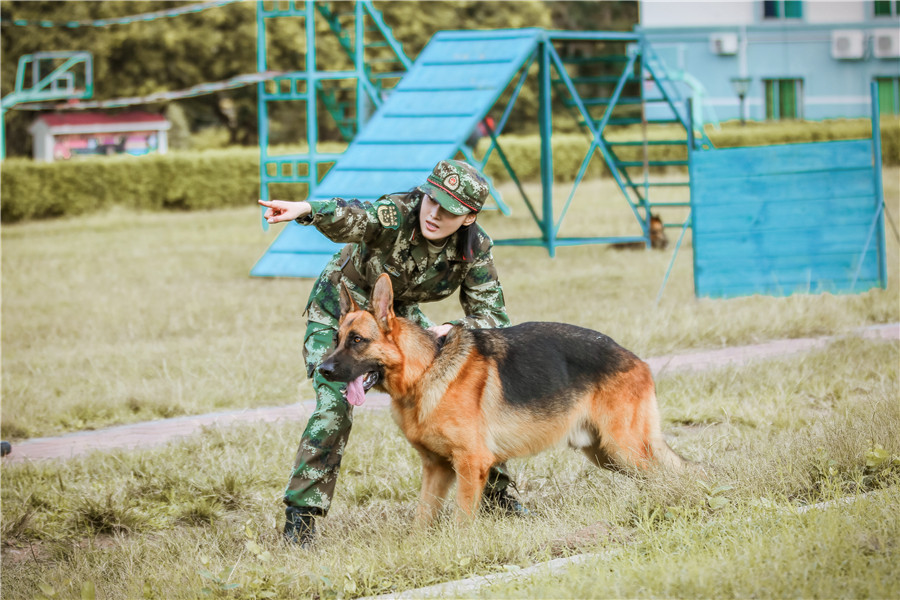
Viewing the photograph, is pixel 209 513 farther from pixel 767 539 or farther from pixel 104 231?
pixel 104 231

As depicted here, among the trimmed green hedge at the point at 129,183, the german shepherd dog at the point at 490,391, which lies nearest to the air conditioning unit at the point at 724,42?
the trimmed green hedge at the point at 129,183

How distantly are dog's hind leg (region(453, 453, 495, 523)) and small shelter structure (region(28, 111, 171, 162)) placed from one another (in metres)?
38.8

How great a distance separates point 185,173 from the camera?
2811cm

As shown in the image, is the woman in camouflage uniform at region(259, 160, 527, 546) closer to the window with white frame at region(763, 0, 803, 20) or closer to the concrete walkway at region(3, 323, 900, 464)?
the concrete walkway at region(3, 323, 900, 464)

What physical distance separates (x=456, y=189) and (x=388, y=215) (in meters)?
0.41

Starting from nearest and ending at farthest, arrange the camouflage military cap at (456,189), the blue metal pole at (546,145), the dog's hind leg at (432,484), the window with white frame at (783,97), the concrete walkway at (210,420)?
the camouflage military cap at (456,189), the dog's hind leg at (432,484), the concrete walkway at (210,420), the blue metal pole at (546,145), the window with white frame at (783,97)

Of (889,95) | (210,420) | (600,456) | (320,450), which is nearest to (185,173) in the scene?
(210,420)

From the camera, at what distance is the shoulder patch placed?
472 centimetres

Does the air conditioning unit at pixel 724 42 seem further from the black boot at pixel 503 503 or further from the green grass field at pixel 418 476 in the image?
the black boot at pixel 503 503

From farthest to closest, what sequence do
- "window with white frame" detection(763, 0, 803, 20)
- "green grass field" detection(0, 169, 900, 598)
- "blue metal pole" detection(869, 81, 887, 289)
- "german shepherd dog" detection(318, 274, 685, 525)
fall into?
1. "window with white frame" detection(763, 0, 803, 20)
2. "blue metal pole" detection(869, 81, 887, 289)
3. "german shepherd dog" detection(318, 274, 685, 525)
4. "green grass field" detection(0, 169, 900, 598)

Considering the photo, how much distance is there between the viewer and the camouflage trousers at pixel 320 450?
15.7ft

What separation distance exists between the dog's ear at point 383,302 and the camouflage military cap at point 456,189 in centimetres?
49

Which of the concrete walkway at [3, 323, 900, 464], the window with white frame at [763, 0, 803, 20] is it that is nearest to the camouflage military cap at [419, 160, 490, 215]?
the concrete walkway at [3, 323, 900, 464]

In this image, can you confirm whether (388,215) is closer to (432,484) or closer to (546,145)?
(432,484)
